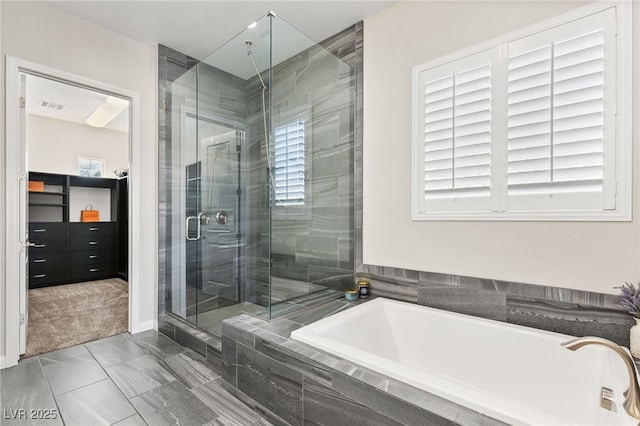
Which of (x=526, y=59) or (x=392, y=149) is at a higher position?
(x=526, y=59)

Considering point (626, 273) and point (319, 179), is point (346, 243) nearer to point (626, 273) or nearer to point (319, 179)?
point (319, 179)

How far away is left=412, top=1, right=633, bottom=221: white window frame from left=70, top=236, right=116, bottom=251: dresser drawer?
572cm

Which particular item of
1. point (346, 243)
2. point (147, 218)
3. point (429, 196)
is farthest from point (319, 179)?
point (147, 218)

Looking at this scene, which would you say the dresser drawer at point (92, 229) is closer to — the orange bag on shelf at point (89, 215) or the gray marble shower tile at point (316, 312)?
the orange bag on shelf at point (89, 215)

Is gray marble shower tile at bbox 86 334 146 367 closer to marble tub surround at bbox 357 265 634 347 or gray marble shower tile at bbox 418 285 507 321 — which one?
marble tub surround at bbox 357 265 634 347

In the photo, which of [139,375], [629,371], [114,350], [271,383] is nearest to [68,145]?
[114,350]

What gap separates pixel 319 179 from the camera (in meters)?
2.66

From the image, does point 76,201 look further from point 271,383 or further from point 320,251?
point 271,383

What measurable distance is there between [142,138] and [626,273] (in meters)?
3.79

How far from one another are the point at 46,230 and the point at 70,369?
3.84 m

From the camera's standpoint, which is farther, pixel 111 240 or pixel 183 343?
pixel 111 240

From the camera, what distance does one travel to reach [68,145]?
5457mm

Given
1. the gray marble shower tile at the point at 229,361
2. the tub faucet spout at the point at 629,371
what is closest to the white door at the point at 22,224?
the gray marble shower tile at the point at 229,361

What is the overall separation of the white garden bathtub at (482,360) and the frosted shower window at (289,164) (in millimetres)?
1026
